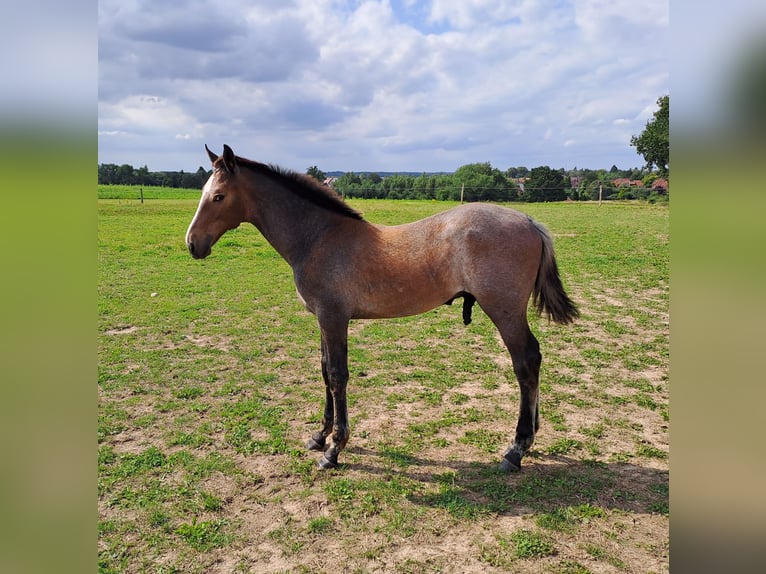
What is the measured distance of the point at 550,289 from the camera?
387cm

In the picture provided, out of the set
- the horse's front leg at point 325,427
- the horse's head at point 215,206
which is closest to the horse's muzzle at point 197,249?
the horse's head at point 215,206

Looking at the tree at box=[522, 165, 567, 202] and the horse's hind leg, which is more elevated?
the tree at box=[522, 165, 567, 202]

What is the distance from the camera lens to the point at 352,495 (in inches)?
134

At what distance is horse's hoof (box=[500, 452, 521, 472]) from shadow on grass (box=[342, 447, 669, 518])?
0.14 feet

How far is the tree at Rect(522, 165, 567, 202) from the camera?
34.6m

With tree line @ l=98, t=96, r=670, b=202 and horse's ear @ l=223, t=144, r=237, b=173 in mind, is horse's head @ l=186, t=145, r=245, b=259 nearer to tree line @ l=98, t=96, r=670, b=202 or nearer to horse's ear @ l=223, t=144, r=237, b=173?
horse's ear @ l=223, t=144, r=237, b=173

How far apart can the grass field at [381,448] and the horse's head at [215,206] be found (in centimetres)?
185

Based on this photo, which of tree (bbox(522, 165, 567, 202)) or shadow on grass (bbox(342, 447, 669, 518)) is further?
tree (bbox(522, 165, 567, 202))

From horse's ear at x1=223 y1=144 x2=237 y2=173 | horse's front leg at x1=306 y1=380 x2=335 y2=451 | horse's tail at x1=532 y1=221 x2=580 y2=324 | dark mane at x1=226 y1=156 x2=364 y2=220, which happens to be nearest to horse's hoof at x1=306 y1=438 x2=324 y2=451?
horse's front leg at x1=306 y1=380 x2=335 y2=451

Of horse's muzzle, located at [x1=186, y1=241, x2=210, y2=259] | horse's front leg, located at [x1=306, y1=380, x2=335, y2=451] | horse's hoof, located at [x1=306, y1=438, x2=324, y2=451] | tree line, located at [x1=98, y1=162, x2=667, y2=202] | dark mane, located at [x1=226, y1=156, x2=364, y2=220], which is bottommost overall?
horse's hoof, located at [x1=306, y1=438, x2=324, y2=451]

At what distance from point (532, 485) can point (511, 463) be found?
24 cm

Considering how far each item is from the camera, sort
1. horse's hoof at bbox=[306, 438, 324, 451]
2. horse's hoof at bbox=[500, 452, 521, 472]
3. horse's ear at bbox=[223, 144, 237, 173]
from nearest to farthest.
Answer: horse's ear at bbox=[223, 144, 237, 173] < horse's hoof at bbox=[500, 452, 521, 472] < horse's hoof at bbox=[306, 438, 324, 451]
